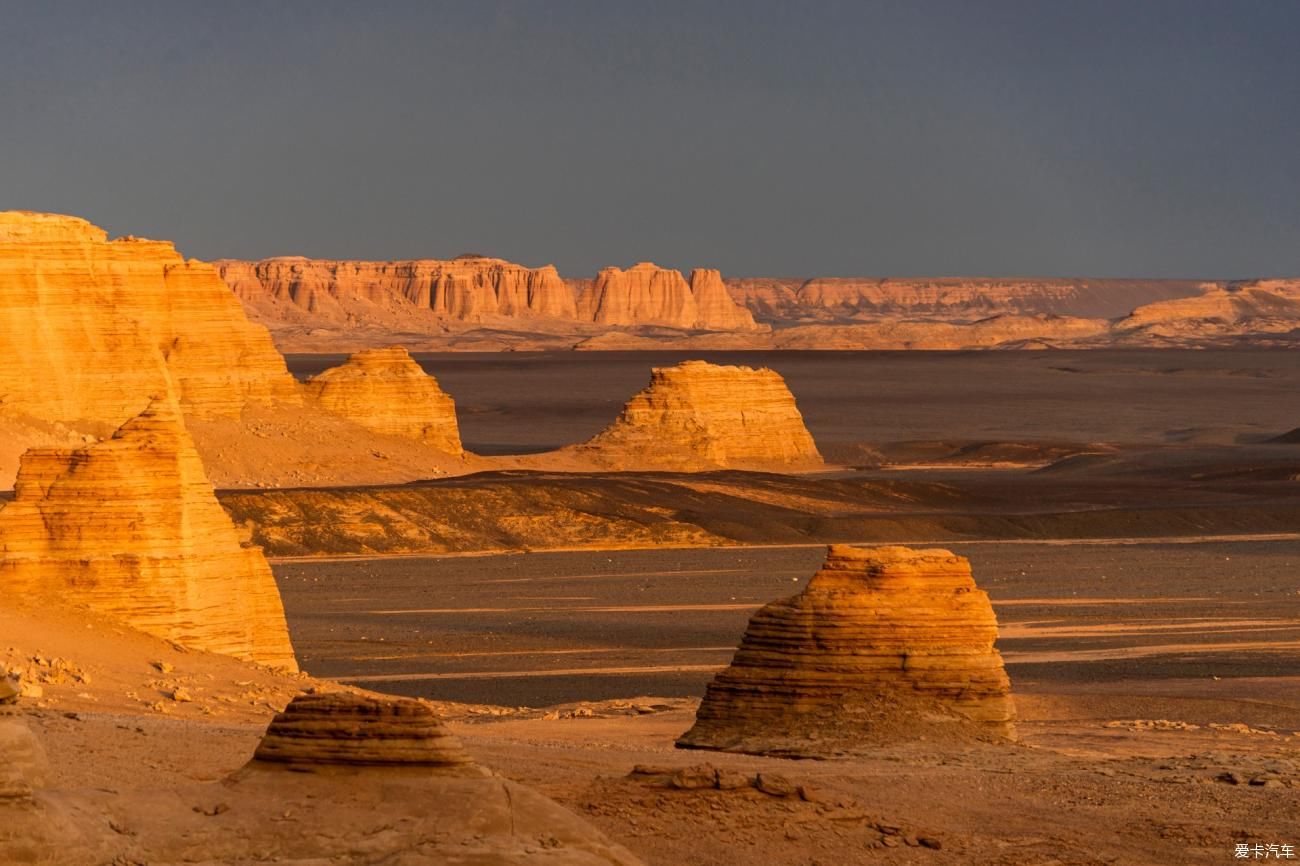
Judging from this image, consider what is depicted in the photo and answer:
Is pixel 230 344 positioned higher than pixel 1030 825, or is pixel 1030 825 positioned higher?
pixel 230 344

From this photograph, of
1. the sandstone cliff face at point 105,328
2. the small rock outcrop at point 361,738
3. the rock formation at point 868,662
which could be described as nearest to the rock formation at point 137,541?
the rock formation at point 868,662

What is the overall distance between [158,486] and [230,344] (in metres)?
42.1

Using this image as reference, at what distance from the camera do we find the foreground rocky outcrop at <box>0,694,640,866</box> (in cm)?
1129

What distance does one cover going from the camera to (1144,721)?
24.8 metres

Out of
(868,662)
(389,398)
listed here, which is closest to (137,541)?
(868,662)

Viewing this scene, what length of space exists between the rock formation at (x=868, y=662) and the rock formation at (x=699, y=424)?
55067 millimetres

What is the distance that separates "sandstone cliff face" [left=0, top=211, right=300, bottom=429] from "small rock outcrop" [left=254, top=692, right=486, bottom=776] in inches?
1804

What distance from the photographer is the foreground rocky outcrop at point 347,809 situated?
11.3m

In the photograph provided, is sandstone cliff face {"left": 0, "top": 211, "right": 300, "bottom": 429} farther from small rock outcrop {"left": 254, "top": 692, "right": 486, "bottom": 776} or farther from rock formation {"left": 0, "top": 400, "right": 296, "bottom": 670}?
small rock outcrop {"left": 254, "top": 692, "right": 486, "bottom": 776}

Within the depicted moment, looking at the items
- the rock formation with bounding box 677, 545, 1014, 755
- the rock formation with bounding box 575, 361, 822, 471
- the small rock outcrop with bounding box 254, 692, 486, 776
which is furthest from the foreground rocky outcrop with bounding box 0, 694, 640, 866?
the rock formation with bounding box 575, 361, 822, 471

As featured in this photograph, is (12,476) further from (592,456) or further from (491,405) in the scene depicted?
(491,405)

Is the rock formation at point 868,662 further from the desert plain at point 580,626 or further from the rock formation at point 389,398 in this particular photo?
the rock formation at point 389,398

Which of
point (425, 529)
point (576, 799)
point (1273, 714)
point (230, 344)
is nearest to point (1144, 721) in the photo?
point (1273, 714)

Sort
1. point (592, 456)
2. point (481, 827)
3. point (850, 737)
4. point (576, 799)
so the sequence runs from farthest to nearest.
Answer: point (592, 456)
point (850, 737)
point (576, 799)
point (481, 827)
